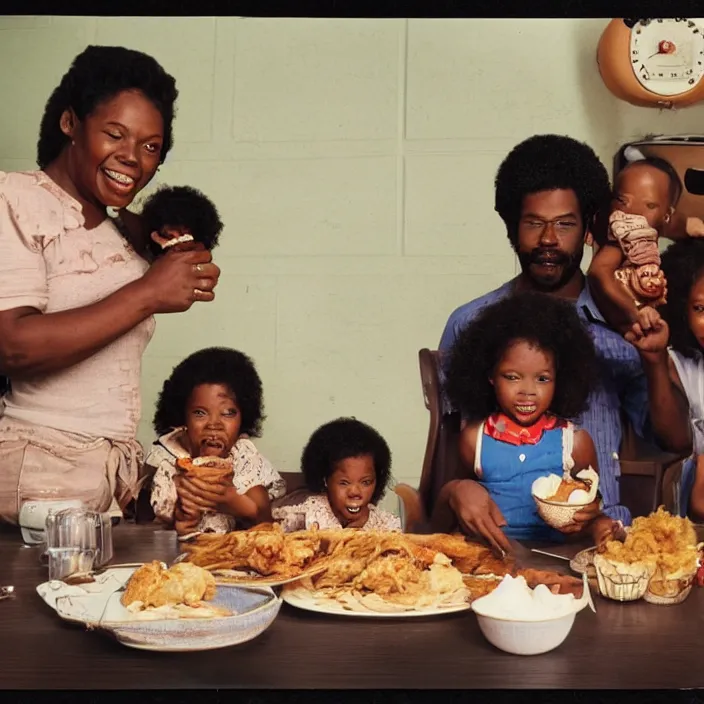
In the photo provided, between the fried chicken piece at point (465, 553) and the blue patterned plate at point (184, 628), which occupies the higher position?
the fried chicken piece at point (465, 553)

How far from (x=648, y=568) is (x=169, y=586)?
834 mm

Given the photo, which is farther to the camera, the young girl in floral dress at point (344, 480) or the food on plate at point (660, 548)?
the young girl in floral dress at point (344, 480)

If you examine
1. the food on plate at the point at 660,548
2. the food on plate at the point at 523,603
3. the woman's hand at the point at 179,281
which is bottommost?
the food on plate at the point at 523,603

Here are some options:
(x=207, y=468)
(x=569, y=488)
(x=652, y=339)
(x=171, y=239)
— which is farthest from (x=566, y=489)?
(x=171, y=239)

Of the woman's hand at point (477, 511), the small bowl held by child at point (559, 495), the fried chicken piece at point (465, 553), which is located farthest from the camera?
the woman's hand at point (477, 511)

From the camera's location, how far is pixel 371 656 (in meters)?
1.74

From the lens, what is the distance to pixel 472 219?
8.40ft

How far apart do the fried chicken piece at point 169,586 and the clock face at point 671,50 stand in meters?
1.60

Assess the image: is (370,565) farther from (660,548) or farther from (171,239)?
(171,239)

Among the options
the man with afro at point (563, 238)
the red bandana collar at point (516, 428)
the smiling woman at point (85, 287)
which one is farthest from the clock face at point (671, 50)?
the smiling woman at point (85, 287)

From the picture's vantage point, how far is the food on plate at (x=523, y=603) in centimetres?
170

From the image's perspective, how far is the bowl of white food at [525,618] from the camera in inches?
66.5

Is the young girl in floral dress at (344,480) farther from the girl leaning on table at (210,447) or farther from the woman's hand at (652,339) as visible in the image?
the woman's hand at (652,339)

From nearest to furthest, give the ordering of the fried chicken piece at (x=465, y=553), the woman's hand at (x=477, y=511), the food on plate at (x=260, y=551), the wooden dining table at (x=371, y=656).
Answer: the wooden dining table at (x=371, y=656)
the food on plate at (x=260, y=551)
the fried chicken piece at (x=465, y=553)
the woman's hand at (x=477, y=511)
